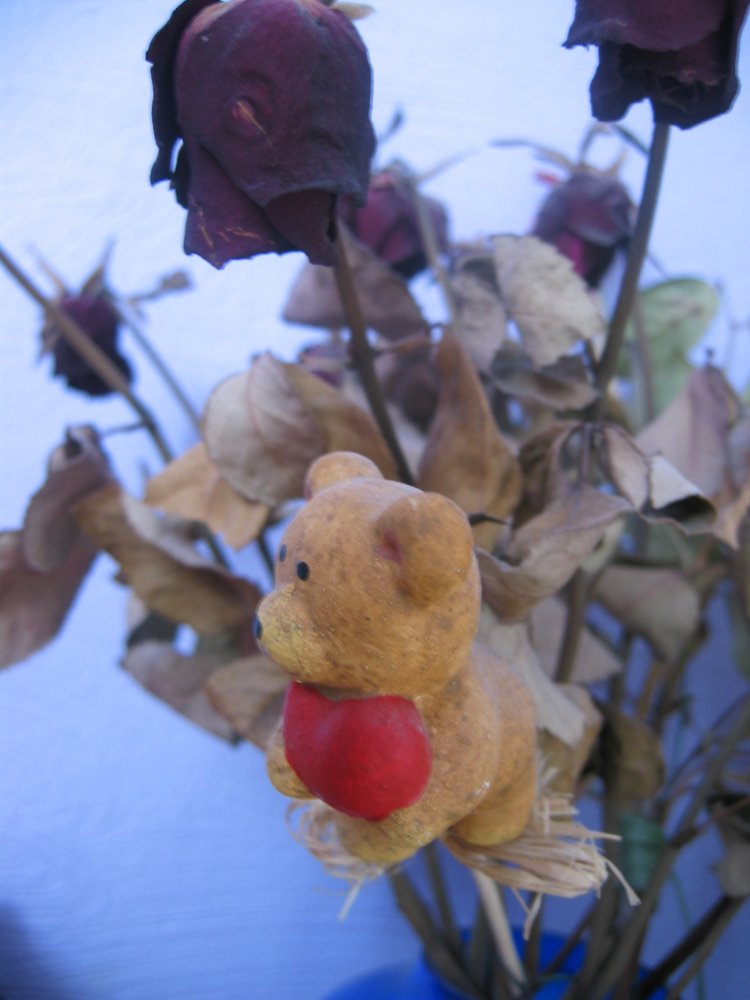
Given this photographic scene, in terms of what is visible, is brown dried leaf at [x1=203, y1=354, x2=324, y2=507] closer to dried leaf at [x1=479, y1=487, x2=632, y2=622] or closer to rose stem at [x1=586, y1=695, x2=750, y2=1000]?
dried leaf at [x1=479, y1=487, x2=632, y2=622]

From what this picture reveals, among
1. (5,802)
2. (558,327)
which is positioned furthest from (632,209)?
(5,802)

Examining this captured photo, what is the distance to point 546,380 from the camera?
32 centimetres

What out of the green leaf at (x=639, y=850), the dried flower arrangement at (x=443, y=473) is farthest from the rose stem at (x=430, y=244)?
the green leaf at (x=639, y=850)

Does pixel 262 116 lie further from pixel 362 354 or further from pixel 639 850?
pixel 639 850

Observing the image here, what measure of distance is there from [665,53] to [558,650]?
214mm

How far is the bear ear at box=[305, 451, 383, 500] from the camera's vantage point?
0.19 metres

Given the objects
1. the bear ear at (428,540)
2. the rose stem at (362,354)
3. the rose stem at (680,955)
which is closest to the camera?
the bear ear at (428,540)

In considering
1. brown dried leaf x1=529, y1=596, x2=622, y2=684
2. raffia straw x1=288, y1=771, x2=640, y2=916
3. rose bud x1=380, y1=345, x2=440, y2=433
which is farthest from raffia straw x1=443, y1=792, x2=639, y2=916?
rose bud x1=380, y1=345, x2=440, y2=433

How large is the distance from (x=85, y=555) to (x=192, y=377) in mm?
136

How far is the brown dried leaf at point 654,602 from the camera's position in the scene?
1.14 feet

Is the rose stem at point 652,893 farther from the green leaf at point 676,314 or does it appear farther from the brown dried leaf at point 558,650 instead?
the green leaf at point 676,314

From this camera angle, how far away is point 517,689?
0.21 m

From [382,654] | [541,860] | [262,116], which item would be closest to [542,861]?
[541,860]

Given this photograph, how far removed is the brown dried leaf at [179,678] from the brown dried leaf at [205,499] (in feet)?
0.22
